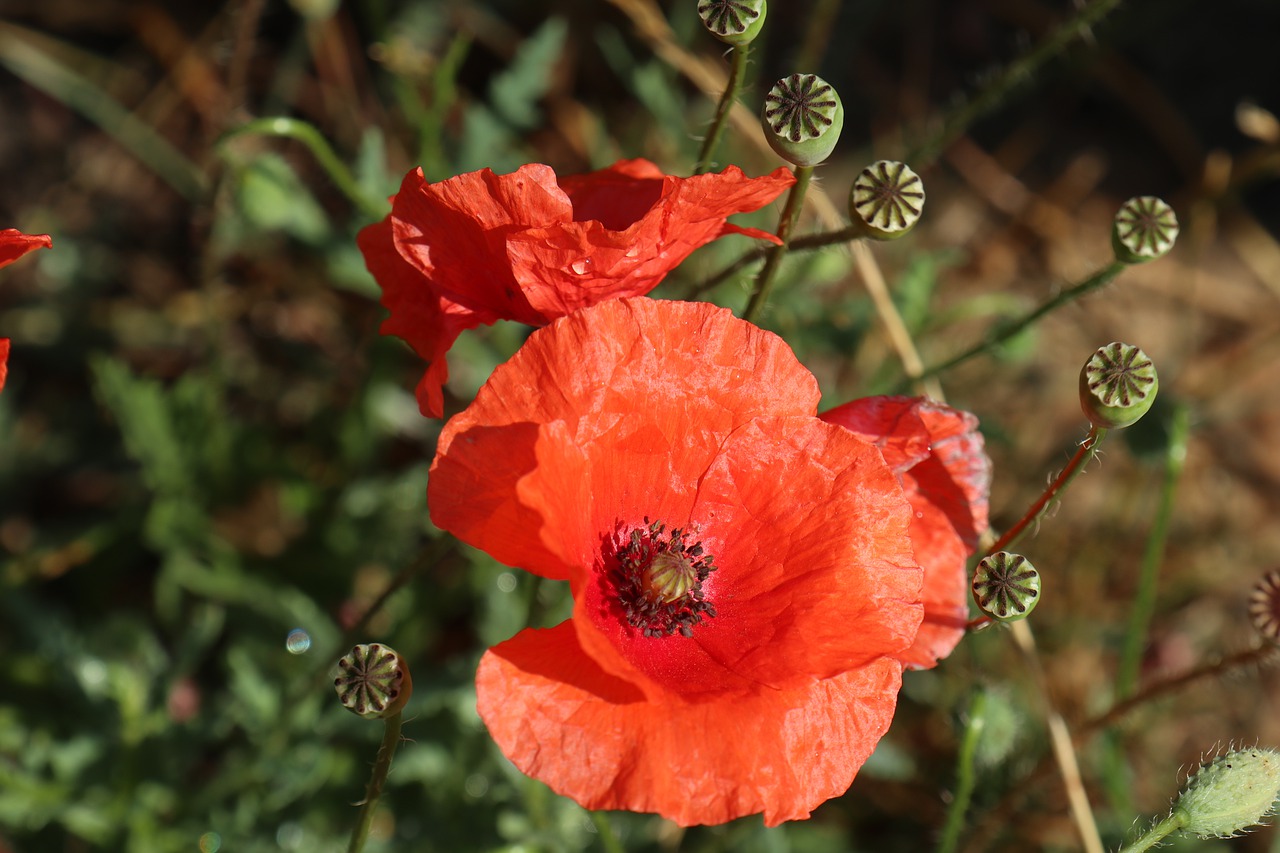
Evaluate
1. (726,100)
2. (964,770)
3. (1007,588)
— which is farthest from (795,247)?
(964,770)

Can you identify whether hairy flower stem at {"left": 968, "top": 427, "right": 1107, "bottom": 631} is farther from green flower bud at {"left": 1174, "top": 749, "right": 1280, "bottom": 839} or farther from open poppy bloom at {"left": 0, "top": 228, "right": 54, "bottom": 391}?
open poppy bloom at {"left": 0, "top": 228, "right": 54, "bottom": 391}

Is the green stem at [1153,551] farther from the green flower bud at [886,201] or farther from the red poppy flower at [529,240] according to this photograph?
the red poppy flower at [529,240]

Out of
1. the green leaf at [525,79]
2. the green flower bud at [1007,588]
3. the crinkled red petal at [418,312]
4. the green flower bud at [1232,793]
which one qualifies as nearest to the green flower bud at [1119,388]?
the green flower bud at [1007,588]

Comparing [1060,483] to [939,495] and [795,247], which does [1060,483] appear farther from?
[795,247]

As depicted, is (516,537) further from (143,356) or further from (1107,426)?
(143,356)

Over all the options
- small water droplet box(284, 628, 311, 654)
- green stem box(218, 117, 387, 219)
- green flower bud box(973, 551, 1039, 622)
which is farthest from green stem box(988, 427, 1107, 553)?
green stem box(218, 117, 387, 219)

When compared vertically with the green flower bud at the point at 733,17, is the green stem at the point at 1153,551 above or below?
below

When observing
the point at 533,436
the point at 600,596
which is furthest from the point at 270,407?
the point at 533,436
